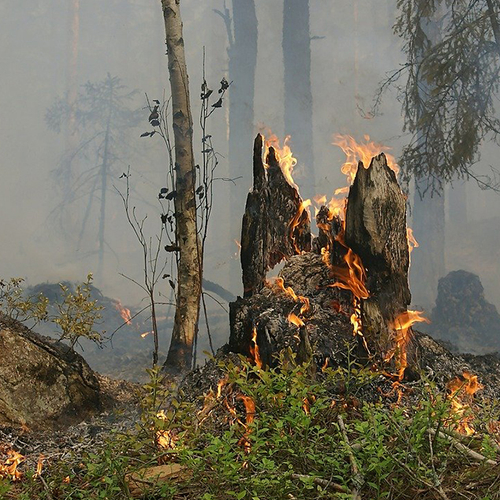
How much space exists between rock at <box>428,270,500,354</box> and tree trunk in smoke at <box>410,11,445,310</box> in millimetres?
1697

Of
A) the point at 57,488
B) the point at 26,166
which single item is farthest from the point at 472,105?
the point at 26,166

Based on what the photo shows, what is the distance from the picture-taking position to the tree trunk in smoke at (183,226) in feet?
22.6

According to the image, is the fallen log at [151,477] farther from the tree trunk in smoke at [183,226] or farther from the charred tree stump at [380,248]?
the tree trunk in smoke at [183,226]

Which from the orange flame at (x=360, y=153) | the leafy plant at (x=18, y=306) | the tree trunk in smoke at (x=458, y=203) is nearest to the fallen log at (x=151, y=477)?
the orange flame at (x=360, y=153)

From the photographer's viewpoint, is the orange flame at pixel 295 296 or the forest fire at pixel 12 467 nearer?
Result: the forest fire at pixel 12 467

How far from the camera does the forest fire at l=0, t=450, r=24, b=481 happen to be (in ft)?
12.1

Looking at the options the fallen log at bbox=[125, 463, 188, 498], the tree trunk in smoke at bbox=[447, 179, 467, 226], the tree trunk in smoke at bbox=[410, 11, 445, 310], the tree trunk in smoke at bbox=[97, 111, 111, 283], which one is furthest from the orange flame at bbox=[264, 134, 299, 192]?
the tree trunk in smoke at bbox=[97, 111, 111, 283]

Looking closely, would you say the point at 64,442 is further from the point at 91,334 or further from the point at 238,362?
the point at 91,334

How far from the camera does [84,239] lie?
1925 cm

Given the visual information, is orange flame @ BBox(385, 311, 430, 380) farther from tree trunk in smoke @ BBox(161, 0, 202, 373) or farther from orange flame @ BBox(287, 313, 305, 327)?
tree trunk in smoke @ BBox(161, 0, 202, 373)

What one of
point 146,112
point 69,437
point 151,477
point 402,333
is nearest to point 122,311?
point 146,112

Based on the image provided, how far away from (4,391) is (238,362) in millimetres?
2070

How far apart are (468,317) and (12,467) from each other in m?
11.9

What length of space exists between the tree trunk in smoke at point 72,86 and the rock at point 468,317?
12283 millimetres
